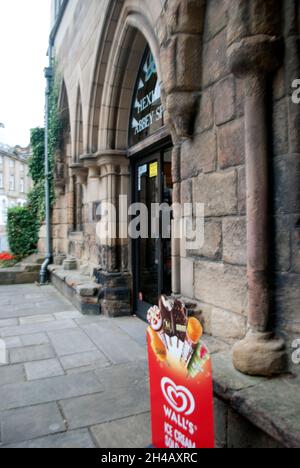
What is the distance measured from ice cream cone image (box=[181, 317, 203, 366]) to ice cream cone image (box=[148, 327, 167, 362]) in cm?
16

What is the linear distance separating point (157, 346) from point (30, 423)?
1032 mm

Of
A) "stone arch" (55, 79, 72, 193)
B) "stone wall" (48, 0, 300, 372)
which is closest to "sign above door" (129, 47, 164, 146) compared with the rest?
"stone wall" (48, 0, 300, 372)

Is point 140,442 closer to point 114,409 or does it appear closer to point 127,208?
point 114,409

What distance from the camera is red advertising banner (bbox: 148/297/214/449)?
1.53 metres

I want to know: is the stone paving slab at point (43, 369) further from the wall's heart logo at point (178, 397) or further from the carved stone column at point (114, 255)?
the carved stone column at point (114, 255)

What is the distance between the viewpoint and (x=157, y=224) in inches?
174

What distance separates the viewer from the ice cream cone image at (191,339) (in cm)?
156

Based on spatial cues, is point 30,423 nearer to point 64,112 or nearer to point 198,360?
point 198,360

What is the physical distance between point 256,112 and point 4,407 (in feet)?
7.48

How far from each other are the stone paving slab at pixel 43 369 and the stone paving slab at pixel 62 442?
0.90 metres

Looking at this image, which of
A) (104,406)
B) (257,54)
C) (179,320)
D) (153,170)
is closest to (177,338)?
(179,320)

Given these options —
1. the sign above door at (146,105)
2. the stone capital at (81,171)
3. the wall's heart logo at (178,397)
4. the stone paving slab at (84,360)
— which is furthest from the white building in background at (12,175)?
the wall's heart logo at (178,397)

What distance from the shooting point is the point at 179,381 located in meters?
1.66

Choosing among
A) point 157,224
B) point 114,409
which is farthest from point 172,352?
point 157,224
